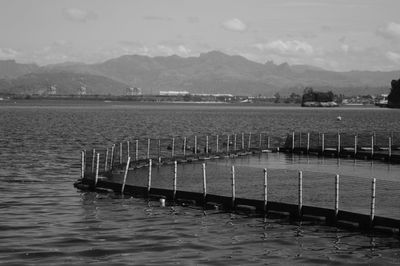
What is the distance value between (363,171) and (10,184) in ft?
91.7

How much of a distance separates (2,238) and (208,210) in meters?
11.9

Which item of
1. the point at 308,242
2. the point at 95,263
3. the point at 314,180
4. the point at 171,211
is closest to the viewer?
the point at 95,263

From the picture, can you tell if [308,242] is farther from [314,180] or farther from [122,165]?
[122,165]

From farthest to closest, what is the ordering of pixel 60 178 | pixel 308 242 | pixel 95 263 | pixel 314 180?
1. pixel 60 178
2. pixel 314 180
3. pixel 308 242
4. pixel 95 263

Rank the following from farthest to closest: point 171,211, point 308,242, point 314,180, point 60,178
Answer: point 60,178, point 314,180, point 171,211, point 308,242

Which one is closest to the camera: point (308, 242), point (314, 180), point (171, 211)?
point (308, 242)

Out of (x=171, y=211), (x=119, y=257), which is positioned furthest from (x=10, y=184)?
(x=119, y=257)

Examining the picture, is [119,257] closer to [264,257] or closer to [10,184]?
[264,257]

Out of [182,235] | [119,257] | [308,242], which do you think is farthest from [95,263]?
[308,242]

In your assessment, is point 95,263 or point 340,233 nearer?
point 95,263

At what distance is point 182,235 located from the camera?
33.3 meters

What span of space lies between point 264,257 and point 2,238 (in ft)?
39.7

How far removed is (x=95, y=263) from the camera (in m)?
28.2

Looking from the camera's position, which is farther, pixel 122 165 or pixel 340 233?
pixel 122 165
